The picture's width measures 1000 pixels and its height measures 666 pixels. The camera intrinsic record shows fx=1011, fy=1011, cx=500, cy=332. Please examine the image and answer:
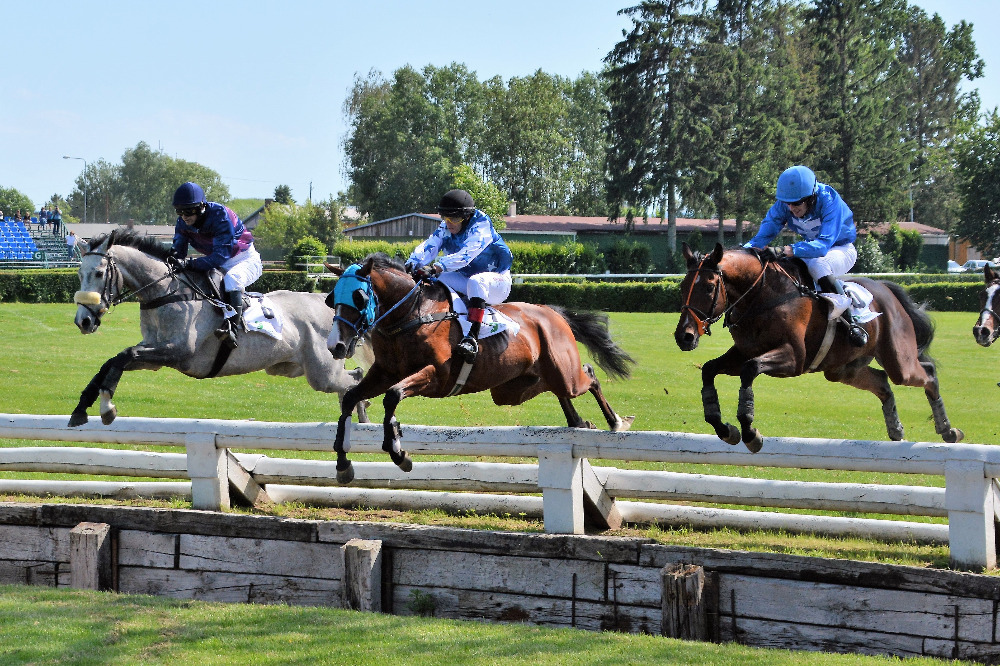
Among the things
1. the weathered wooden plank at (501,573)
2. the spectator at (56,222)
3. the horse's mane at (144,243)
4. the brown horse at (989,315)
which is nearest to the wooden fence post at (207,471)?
the weathered wooden plank at (501,573)

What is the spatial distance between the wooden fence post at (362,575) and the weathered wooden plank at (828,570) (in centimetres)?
175

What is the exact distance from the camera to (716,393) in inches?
237

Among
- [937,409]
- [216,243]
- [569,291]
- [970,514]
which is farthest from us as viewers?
[569,291]

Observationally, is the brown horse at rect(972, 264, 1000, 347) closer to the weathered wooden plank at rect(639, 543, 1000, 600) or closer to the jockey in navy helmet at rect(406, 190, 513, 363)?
the weathered wooden plank at rect(639, 543, 1000, 600)

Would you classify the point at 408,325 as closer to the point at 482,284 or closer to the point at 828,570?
the point at 482,284

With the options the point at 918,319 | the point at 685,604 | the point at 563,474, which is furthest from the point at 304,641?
the point at 918,319

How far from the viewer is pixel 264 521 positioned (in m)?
7.05

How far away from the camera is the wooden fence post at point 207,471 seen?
734cm

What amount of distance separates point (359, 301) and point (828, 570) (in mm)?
3152

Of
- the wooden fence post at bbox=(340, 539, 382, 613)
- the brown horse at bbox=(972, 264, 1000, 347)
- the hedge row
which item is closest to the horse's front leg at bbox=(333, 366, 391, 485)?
the wooden fence post at bbox=(340, 539, 382, 613)

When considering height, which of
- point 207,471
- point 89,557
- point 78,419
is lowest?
point 89,557

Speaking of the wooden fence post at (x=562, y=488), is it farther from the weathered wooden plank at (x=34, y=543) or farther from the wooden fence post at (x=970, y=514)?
the weathered wooden plank at (x=34, y=543)

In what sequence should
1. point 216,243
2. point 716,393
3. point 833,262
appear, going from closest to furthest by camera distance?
1. point 716,393
2. point 833,262
3. point 216,243

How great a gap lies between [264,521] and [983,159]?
167 feet
